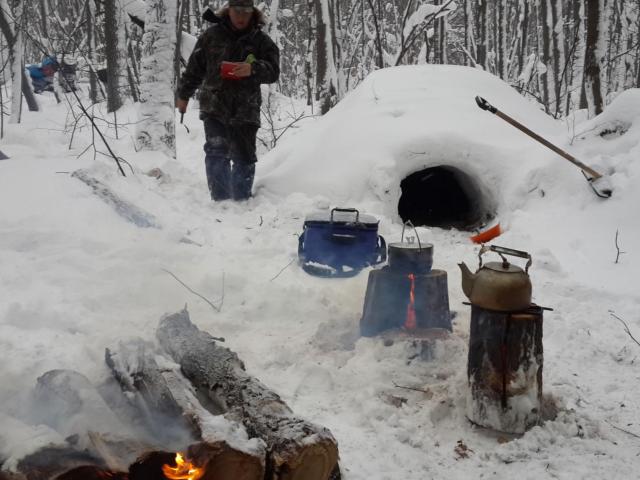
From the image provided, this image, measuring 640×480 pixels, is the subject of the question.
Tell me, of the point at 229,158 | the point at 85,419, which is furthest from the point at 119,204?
the point at 85,419

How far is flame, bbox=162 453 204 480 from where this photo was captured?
1554mm

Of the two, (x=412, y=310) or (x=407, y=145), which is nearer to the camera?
(x=412, y=310)

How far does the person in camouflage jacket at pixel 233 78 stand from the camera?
558cm

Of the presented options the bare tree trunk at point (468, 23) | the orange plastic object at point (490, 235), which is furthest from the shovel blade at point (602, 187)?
the bare tree trunk at point (468, 23)

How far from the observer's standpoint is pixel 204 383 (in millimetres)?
2334

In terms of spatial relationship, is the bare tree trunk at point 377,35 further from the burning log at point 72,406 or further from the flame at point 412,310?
the burning log at point 72,406

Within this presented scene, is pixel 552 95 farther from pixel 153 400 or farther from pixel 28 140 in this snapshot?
pixel 153 400

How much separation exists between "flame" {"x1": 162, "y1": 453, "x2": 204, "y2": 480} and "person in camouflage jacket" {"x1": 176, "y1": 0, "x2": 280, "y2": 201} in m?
4.53

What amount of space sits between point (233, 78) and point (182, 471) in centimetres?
468

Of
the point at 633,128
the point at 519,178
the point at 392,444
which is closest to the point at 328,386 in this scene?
the point at 392,444

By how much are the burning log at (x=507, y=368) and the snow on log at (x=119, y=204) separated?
10.1 feet

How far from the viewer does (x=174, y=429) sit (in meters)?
1.88

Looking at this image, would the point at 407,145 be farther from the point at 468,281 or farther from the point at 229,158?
the point at 468,281

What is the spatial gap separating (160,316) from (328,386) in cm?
111
